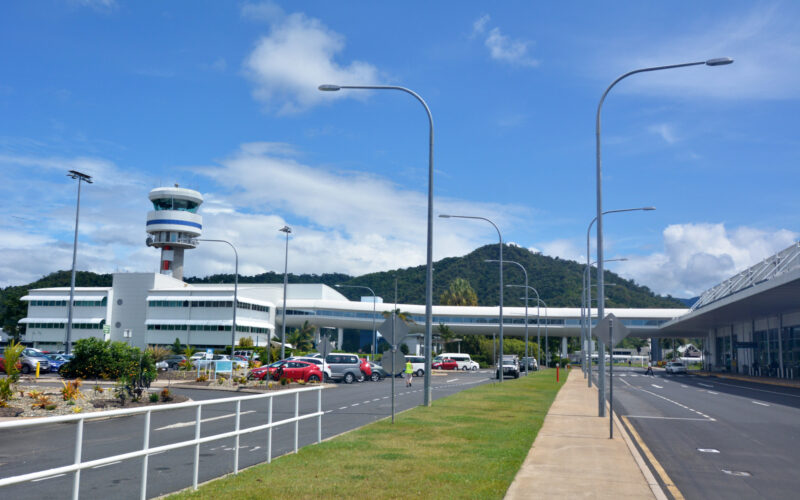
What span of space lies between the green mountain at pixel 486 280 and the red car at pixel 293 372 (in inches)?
3675

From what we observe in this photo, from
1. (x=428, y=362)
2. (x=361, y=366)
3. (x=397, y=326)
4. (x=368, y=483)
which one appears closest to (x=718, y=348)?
(x=361, y=366)

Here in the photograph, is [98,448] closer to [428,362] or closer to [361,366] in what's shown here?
[428,362]

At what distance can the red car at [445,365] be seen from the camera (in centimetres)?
7450

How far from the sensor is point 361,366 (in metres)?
44.5

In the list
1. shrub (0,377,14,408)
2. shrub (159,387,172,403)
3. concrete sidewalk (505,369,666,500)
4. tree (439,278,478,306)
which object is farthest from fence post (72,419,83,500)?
tree (439,278,478,306)

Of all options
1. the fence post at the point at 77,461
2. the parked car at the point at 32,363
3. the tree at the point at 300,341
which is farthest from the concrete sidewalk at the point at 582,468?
the tree at the point at 300,341

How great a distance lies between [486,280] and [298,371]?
370 feet

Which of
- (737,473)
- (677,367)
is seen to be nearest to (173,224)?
(677,367)

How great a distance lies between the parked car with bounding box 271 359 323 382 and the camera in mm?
37562

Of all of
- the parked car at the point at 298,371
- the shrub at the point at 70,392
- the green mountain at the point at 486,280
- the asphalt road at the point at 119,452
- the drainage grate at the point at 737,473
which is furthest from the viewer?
the green mountain at the point at 486,280

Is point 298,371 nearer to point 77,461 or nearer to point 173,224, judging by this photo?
point 77,461

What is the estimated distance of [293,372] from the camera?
37.7m

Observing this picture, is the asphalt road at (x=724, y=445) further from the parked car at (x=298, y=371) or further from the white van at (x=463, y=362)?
the white van at (x=463, y=362)

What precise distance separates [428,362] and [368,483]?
46.6ft
